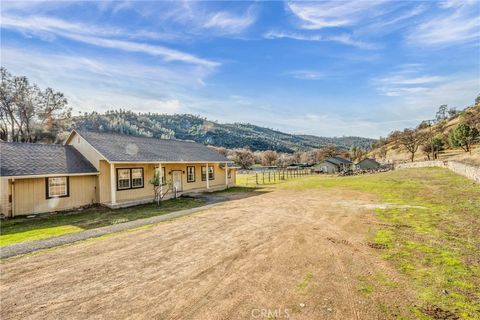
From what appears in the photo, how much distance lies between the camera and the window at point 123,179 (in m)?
16.2

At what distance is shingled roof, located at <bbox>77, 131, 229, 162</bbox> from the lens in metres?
16.3

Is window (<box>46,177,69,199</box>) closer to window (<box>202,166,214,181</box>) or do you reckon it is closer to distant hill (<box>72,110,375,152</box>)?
window (<box>202,166,214,181</box>)

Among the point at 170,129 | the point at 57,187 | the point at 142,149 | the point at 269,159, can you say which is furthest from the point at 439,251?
the point at 170,129

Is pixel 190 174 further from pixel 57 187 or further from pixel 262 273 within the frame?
pixel 262 273

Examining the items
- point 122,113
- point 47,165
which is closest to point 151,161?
point 47,165

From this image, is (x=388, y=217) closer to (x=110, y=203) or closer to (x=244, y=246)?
(x=244, y=246)

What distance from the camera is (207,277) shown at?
17.2 ft

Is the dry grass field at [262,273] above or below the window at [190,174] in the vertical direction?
below

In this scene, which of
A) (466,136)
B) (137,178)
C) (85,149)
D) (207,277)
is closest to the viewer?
(207,277)

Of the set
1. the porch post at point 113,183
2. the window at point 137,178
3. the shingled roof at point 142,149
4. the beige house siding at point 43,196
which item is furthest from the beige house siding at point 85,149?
the window at point 137,178

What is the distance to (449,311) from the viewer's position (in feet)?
12.7

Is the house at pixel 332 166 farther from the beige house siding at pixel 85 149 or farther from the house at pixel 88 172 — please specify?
the beige house siding at pixel 85 149

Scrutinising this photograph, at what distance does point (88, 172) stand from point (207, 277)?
1306 cm

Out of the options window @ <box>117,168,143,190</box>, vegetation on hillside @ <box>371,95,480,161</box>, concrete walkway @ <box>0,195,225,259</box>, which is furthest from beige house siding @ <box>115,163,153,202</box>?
vegetation on hillside @ <box>371,95,480,161</box>
